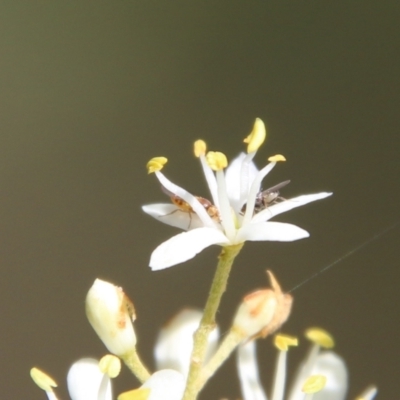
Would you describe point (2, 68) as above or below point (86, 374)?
above

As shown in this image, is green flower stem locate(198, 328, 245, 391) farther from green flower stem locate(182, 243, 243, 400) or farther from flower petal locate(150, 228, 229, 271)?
flower petal locate(150, 228, 229, 271)

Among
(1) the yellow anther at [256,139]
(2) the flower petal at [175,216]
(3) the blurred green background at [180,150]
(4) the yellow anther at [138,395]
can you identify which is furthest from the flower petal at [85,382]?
(3) the blurred green background at [180,150]

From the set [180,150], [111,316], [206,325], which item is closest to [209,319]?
[206,325]

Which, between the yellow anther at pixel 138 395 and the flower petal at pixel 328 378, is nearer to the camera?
the yellow anther at pixel 138 395

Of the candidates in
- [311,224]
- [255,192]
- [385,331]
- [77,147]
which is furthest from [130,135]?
[255,192]

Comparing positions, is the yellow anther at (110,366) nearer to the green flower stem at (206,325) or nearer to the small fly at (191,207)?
the green flower stem at (206,325)

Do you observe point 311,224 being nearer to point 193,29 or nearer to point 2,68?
point 193,29
